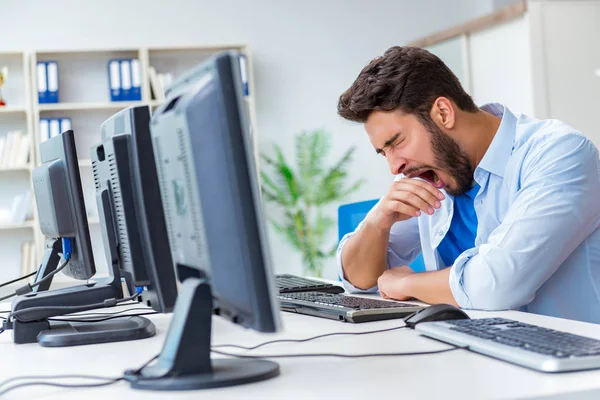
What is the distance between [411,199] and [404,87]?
0.28 metres

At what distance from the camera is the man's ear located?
1974mm

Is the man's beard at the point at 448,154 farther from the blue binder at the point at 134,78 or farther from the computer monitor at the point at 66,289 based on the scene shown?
the blue binder at the point at 134,78

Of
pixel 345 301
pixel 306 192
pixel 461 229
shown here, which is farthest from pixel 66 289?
pixel 306 192

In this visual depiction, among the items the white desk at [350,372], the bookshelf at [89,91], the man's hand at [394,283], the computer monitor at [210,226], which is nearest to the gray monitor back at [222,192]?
the computer monitor at [210,226]

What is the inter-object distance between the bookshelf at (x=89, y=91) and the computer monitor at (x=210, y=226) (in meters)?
4.13

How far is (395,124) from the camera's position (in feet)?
6.48

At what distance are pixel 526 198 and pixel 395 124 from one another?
0.41m

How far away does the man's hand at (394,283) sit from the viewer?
1876 mm

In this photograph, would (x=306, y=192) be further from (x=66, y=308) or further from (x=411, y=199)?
(x=66, y=308)

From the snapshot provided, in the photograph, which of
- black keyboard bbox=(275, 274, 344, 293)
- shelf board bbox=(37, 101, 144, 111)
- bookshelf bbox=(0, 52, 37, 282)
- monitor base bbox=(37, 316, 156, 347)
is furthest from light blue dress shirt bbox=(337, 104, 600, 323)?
bookshelf bbox=(0, 52, 37, 282)

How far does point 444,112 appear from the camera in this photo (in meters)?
1.98

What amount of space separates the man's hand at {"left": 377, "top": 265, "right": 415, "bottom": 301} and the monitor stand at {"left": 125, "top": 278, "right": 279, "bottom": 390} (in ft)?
2.84

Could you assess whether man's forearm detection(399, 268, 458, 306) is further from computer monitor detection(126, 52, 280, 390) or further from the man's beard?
computer monitor detection(126, 52, 280, 390)

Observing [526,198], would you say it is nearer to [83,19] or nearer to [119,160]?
[119,160]
